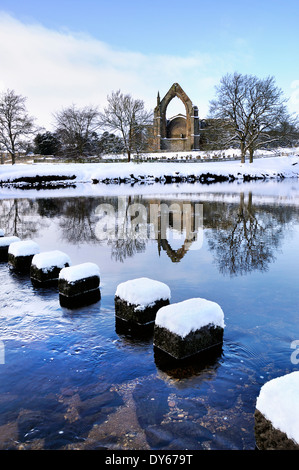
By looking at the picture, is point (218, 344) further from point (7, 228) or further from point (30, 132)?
point (30, 132)

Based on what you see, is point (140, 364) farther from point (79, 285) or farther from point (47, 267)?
point (47, 267)

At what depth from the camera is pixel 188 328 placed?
479 cm

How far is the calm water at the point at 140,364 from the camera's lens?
3.56m

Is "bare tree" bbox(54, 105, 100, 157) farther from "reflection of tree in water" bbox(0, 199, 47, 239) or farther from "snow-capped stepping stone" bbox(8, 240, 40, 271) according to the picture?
"snow-capped stepping stone" bbox(8, 240, 40, 271)

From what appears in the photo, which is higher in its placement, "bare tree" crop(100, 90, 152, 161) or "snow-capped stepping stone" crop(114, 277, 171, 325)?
"bare tree" crop(100, 90, 152, 161)

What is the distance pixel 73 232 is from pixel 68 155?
5235cm

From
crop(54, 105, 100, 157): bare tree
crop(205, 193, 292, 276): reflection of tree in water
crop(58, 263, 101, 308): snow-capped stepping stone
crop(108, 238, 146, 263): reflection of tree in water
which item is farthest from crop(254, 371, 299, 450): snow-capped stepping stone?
crop(54, 105, 100, 157): bare tree

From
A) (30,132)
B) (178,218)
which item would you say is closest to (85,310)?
(178,218)

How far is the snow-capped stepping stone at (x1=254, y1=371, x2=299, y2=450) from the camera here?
285 centimetres

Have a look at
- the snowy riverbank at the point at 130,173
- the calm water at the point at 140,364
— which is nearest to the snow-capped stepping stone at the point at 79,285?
the calm water at the point at 140,364

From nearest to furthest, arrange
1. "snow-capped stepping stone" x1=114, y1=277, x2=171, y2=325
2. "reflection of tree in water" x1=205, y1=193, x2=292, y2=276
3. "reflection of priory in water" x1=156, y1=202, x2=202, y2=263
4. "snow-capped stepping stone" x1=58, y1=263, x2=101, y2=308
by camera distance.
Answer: "snow-capped stepping stone" x1=114, y1=277, x2=171, y2=325, "snow-capped stepping stone" x1=58, y1=263, x2=101, y2=308, "reflection of tree in water" x1=205, y1=193, x2=292, y2=276, "reflection of priory in water" x1=156, y1=202, x2=202, y2=263

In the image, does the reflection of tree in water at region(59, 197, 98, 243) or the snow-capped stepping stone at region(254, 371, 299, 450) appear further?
the reflection of tree in water at region(59, 197, 98, 243)

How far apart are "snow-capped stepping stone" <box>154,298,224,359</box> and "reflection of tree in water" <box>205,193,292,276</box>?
380 cm

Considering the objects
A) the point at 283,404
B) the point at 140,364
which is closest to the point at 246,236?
the point at 140,364
